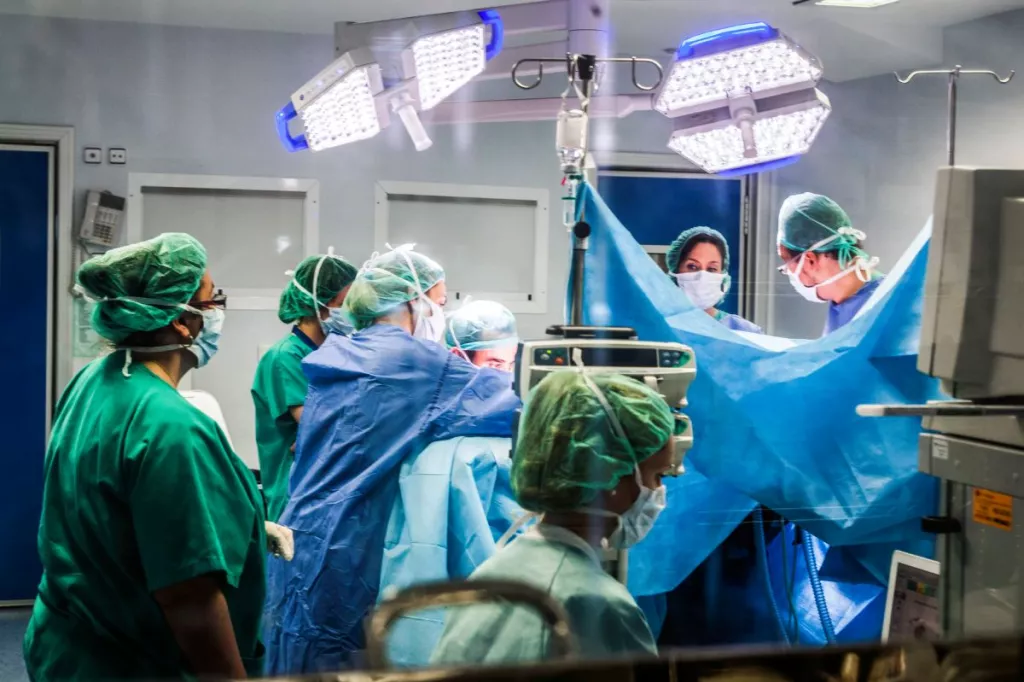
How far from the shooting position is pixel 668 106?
1.65 meters

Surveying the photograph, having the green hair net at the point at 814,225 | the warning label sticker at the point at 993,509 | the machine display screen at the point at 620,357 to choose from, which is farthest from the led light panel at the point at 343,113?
the warning label sticker at the point at 993,509

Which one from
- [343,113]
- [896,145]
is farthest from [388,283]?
[896,145]

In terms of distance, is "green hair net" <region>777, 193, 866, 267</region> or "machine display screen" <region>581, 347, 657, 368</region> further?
"green hair net" <region>777, 193, 866, 267</region>

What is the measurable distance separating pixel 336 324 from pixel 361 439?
0.49m

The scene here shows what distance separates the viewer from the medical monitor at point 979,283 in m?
1.22

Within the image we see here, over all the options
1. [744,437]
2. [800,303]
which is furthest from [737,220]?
[744,437]

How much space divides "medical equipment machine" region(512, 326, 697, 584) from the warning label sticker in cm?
42

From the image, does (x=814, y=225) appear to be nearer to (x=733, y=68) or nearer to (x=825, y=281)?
(x=825, y=281)

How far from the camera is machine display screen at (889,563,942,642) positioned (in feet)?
4.83

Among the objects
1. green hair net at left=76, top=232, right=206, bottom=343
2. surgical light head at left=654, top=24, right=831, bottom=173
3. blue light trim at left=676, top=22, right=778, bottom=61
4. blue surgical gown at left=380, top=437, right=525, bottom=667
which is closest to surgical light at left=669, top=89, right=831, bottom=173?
surgical light head at left=654, top=24, right=831, bottom=173

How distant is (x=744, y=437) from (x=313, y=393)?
0.91 m

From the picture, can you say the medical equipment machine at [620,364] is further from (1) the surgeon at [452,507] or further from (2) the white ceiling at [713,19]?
(2) the white ceiling at [713,19]

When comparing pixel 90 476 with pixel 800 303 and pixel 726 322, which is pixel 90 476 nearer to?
pixel 726 322

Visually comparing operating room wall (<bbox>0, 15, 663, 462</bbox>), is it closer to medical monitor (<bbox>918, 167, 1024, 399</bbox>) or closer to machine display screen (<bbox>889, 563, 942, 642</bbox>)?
medical monitor (<bbox>918, 167, 1024, 399</bbox>)
